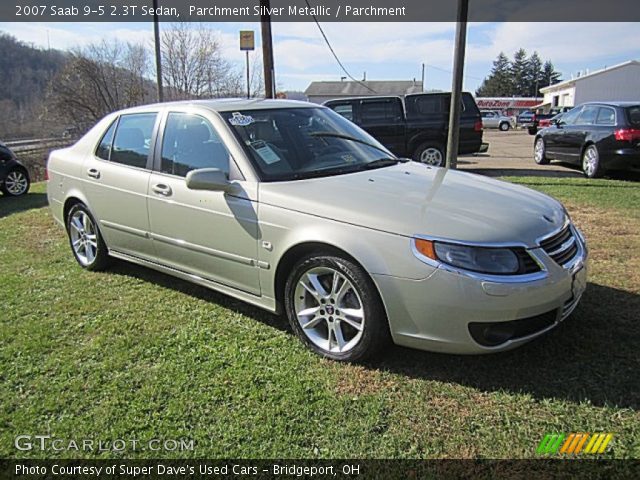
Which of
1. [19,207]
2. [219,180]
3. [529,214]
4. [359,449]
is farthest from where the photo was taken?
[19,207]

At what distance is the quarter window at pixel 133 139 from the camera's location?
13.6 feet

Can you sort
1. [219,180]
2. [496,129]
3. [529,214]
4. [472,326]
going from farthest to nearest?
[496,129] → [219,180] → [529,214] → [472,326]

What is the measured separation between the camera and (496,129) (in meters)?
44.2

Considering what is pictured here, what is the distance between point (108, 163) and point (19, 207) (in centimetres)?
558

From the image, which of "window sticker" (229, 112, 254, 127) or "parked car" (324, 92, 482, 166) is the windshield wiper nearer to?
"window sticker" (229, 112, 254, 127)

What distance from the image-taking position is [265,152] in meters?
3.56

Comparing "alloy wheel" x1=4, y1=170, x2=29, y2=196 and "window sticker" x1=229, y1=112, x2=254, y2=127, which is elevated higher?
"window sticker" x1=229, y1=112, x2=254, y2=127

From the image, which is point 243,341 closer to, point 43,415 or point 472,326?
point 43,415

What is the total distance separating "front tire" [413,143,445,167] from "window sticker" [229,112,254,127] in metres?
8.48

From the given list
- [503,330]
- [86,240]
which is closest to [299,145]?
[503,330]

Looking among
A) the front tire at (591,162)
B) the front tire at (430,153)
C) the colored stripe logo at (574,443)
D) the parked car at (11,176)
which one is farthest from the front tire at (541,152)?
the parked car at (11,176)

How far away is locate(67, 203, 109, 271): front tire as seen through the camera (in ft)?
15.5

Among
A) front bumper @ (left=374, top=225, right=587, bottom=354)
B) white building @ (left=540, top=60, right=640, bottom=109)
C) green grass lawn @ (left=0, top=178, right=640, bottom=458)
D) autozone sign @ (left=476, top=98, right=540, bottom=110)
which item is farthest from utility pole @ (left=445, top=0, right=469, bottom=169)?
autozone sign @ (left=476, top=98, right=540, bottom=110)

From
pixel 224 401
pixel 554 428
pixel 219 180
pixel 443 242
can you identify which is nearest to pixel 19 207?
pixel 219 180
